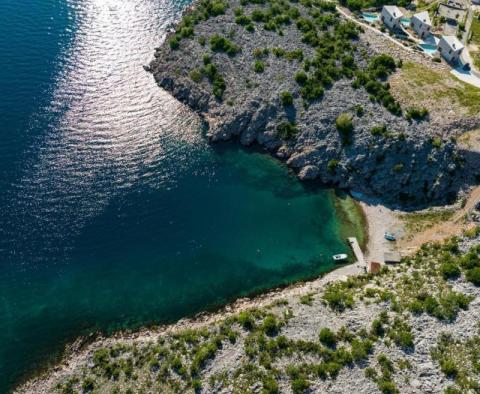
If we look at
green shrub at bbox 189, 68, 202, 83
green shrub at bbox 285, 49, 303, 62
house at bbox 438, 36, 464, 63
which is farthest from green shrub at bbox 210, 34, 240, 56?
house at bbox 438, 36, 464, 63

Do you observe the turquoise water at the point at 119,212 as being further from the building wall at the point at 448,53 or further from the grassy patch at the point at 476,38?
the grassy patch at the point at 476,38

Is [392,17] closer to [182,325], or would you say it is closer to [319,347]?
[319,347]

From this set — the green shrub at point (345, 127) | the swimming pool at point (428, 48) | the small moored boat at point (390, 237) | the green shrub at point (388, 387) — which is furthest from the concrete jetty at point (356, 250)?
the swimming pool at point (428, 48)

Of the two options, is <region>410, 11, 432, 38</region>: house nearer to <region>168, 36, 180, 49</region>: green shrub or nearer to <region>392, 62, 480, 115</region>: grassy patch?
<region>392, 62, 480, 115</region>: grassy patch

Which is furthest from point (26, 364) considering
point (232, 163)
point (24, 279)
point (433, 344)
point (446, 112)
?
point (446, 112)

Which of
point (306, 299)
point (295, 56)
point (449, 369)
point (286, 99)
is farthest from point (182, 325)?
point (295, 56)

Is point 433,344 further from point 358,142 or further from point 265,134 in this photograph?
point 265,134
